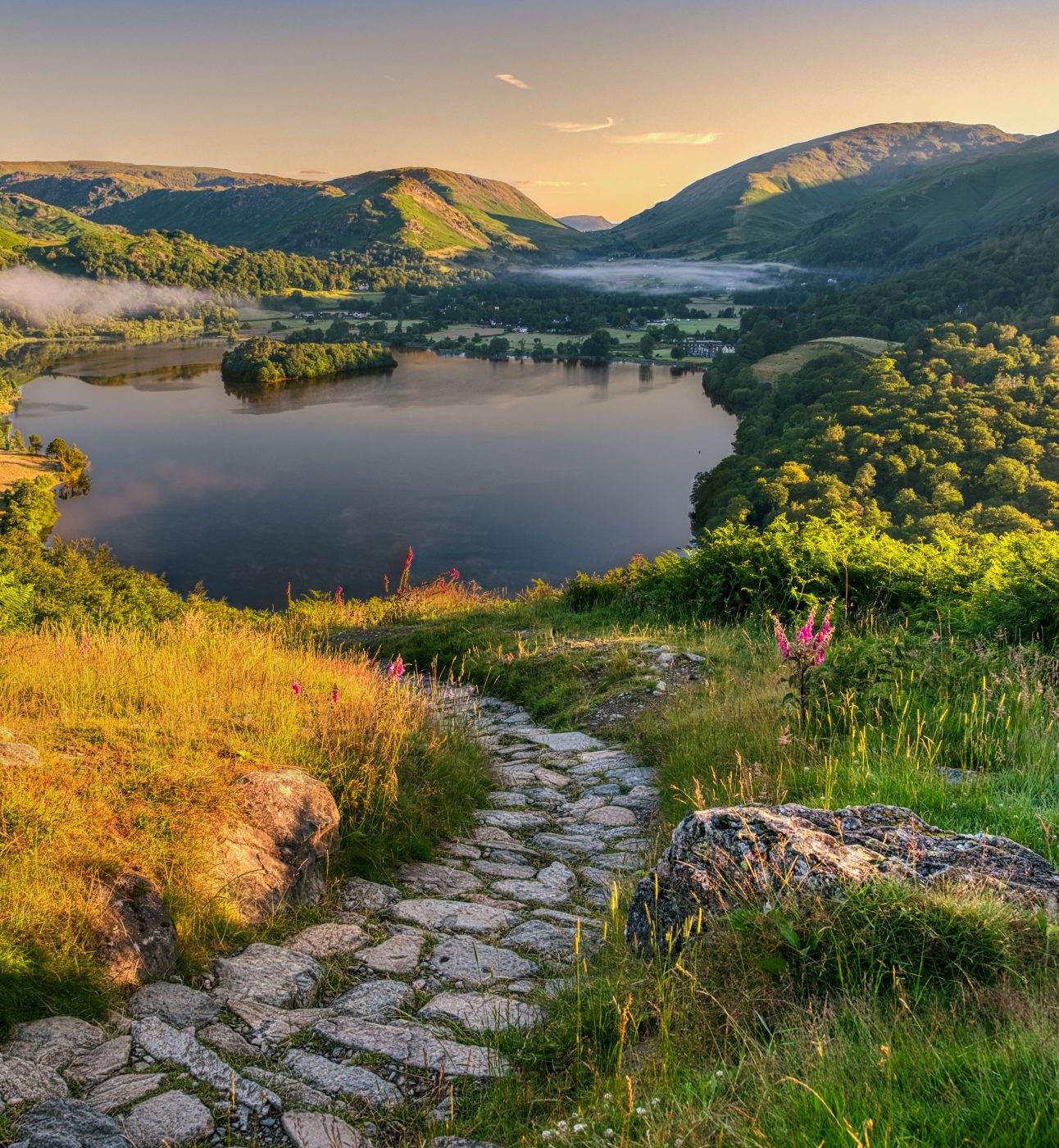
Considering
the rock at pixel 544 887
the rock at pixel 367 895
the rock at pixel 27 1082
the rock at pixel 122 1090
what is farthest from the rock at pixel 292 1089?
the rock at pixel 544 887

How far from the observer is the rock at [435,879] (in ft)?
13.6

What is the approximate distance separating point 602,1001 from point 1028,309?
3699 inches

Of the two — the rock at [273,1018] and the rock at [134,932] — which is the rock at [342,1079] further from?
the rock at [134,932]

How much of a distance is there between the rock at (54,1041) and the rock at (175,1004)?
185 millimetres

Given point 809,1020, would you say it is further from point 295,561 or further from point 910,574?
point 295,561

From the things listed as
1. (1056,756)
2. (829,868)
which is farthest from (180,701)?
(1056,756)

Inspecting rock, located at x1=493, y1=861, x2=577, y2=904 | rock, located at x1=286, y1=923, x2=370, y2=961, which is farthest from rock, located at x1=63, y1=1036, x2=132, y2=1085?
rock, located at x1=493, y1=861, x2=577, y2=904

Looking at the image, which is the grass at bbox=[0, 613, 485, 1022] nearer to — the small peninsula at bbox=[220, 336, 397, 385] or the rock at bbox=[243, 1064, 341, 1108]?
the rock at bbox=[243, 1064, 341, 1108]

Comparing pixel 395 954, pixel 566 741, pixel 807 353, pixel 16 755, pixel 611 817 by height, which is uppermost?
pixel 807 353

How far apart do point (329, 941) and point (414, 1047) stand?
0.88m

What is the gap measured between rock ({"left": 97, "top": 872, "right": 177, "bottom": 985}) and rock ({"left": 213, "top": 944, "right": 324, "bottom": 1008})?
0.22m

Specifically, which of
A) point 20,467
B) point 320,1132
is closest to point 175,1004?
point 320,1132

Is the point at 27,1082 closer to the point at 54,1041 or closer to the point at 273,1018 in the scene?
the point at 54,1041

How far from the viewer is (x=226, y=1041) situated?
2676 millimetres
